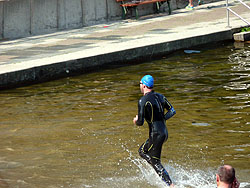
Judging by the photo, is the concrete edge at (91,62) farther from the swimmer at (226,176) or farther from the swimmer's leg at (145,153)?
the swimmer at (226,176)

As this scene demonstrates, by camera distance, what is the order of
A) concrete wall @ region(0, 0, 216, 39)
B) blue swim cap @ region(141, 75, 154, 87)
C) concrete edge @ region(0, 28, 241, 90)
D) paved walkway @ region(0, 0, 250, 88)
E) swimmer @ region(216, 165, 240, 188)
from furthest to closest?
1. concrete wall @ region(0, 0, 216, 39)
2. paved walkway @ region(0, 0, 250, 88)
3. concrete edge @ region(0, 28, 241, 90)
4. blue swim cap @ region(141, 75, 154, 87)
5. swimmer @ region(216, 165, 240, 188)

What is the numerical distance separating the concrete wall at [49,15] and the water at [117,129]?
605 cm

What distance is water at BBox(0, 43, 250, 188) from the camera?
7551mm

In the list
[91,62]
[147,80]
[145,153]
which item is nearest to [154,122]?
[145,153]

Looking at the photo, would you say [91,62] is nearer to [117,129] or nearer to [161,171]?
[117,129]

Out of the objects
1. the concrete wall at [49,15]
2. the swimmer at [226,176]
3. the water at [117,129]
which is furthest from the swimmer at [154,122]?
the concrete wall at [49,15]

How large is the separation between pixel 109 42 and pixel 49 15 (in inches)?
175

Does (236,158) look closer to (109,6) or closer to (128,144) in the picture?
(128,144)

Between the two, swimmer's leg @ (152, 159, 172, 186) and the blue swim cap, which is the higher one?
the blue swim cap

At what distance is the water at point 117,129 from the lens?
24.8 ft

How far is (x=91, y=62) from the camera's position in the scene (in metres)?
14.2

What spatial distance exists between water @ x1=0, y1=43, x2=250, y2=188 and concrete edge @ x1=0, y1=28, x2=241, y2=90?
266 mm

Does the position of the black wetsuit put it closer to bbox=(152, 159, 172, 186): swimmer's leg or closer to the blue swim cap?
bbox=(152, 159, 172, 186): swimmer's leg

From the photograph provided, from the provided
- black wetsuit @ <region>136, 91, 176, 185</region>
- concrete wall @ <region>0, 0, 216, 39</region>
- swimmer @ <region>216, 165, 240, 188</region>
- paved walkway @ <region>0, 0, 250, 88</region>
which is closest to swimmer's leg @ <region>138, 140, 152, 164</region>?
black wetsuit @ <region>136, 91, 176, 185</region>
